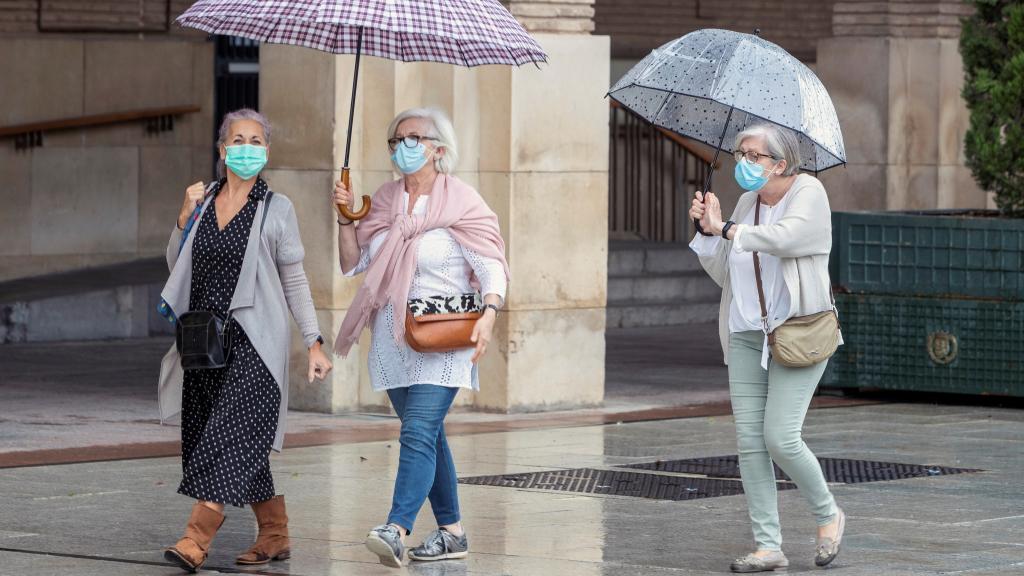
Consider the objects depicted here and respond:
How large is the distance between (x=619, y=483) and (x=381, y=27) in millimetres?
3010

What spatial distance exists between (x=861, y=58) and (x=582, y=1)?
414cm

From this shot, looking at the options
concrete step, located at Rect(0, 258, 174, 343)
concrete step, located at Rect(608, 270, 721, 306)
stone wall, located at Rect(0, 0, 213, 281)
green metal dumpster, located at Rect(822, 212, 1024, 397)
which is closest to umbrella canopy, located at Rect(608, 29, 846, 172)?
green metal dumpster, located at Rect(822, 212, 1024, 397)

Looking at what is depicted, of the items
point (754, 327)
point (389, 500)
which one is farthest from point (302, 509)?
point (754, 327)

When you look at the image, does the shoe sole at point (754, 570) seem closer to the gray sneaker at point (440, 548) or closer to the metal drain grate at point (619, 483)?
the gray sneaker at point (440, 548)

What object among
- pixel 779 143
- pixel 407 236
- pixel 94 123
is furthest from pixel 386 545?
pixel 94 123

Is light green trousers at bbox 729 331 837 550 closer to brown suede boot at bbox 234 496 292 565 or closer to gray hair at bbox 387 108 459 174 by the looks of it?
gray hair at bbox 387 108 459 174

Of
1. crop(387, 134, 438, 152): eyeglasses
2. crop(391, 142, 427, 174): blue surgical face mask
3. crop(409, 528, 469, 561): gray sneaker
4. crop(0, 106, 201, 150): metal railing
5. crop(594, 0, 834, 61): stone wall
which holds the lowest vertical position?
crop(409, 528, 469, 561): gray sneaker

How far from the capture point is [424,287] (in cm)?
742

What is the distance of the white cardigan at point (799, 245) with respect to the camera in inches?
285

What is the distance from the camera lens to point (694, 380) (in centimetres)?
1443

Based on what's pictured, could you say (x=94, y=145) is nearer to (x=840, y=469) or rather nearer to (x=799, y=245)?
(x=840, y=469)

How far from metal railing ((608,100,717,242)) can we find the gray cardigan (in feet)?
44.0

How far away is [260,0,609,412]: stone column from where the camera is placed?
12188mm

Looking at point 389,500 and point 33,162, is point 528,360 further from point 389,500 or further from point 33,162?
point 33,162
